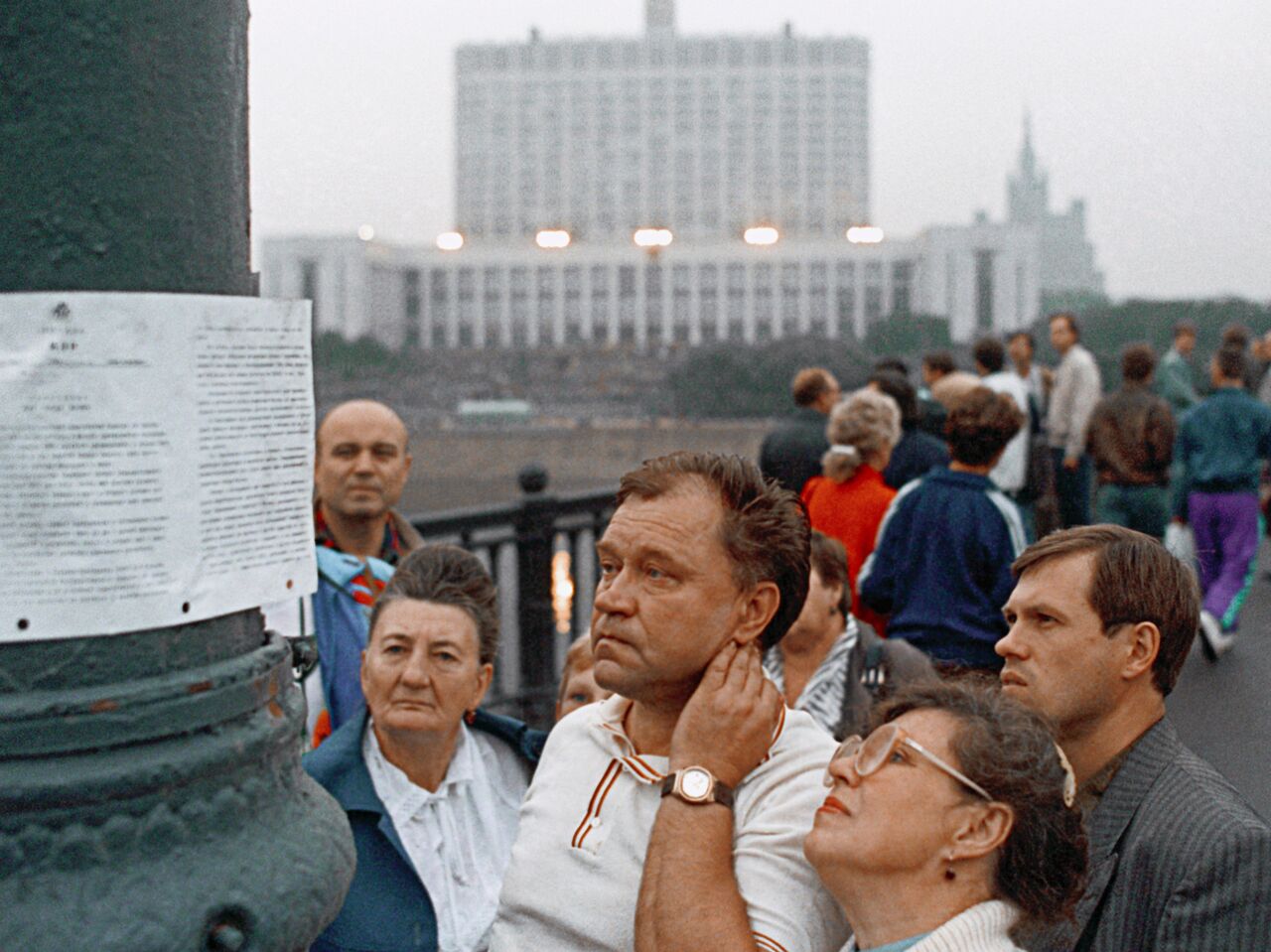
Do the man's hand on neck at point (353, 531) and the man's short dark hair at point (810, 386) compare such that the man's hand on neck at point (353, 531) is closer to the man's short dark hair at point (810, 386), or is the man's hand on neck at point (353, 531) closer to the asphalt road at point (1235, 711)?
the asphalt road at point (1235, 711)

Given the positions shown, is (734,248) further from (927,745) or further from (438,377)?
(927,745)

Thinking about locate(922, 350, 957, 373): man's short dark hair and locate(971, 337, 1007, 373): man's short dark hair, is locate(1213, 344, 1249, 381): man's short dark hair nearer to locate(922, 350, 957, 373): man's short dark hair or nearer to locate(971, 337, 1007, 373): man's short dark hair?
locate(971, 337, 1007, 373): man's short dark hair

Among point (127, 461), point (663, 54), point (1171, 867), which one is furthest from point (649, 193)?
point (127, 461)

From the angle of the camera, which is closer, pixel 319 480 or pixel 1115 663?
pixel 1115 663

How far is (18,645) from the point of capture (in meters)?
1.33

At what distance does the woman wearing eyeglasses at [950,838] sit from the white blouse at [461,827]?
113cm

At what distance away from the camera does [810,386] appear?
748cm

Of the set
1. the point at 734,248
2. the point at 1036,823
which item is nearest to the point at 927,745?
the point at 1036,823

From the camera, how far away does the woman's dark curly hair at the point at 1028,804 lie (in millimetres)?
1789

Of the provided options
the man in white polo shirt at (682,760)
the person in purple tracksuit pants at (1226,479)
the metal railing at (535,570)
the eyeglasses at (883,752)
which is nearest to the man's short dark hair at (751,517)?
the man in white polo shirt at (682,760)

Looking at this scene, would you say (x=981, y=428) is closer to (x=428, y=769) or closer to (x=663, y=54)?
(x=428, y=769)

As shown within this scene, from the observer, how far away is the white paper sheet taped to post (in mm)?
1339

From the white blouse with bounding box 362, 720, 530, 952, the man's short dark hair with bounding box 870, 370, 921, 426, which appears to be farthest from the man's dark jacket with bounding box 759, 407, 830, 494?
the white blouse with bounding box 362, 720, 530, 952

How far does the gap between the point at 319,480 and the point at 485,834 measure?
150 centimetres
